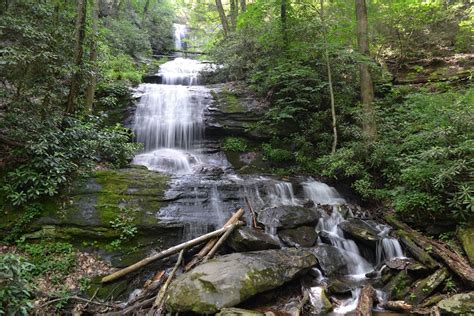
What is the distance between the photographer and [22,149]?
6.28 meters

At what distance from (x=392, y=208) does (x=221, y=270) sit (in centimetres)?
524

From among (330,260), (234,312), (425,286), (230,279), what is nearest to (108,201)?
(230,279)

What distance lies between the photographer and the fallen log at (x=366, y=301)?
4.82 meters

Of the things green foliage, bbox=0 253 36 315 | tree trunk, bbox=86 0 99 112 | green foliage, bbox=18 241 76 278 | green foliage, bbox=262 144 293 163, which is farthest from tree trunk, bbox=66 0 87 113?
green foliage, bbox=262 144 293 163

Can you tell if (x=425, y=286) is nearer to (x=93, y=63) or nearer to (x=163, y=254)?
(x=163, y=254)

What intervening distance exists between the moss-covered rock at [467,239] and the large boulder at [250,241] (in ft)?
11.4

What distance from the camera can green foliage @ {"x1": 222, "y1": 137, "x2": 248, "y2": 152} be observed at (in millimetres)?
11930

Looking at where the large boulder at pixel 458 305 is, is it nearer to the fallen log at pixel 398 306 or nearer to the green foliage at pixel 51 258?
the fallen log at pixel 398 306

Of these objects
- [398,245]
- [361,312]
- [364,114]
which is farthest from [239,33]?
[361,312]

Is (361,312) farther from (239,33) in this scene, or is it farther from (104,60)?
(239,33)

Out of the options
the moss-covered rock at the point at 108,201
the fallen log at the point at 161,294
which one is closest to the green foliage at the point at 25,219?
the moss-covered rock at the point at 108,201

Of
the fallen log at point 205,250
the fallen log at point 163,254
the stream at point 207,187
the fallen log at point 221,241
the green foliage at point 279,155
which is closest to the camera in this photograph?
the fallen log at point 163,254

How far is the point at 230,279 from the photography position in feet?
15.8

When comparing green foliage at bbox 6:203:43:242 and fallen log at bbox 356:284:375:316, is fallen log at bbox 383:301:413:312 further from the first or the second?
green foliage at bbox 6:203:43:242
